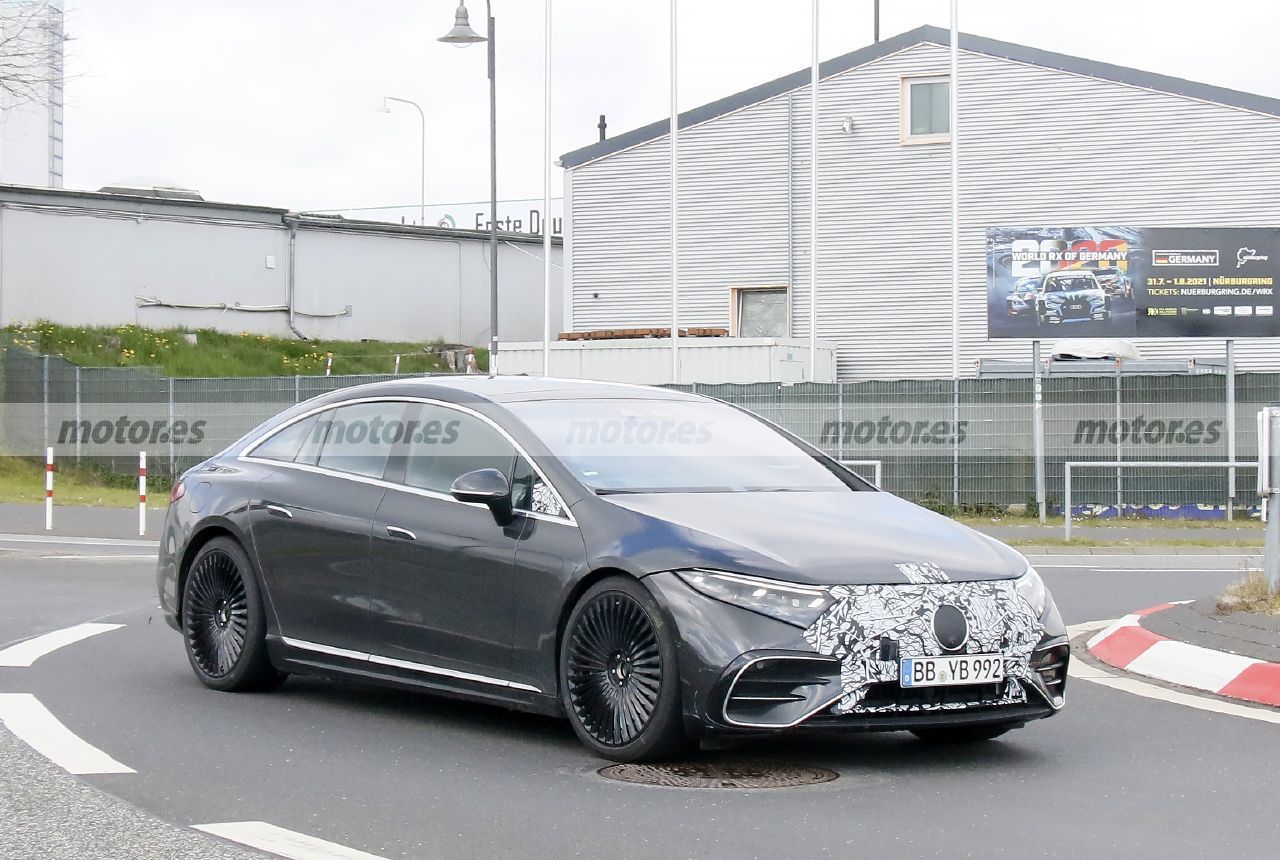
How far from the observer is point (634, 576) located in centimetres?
661

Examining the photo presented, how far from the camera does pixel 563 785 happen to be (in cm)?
633

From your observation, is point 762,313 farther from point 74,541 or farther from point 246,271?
point 74,541

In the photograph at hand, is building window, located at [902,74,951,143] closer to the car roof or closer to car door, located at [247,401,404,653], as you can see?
the car roof

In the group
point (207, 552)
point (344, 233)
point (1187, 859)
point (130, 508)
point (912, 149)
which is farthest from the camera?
point (344, 233)

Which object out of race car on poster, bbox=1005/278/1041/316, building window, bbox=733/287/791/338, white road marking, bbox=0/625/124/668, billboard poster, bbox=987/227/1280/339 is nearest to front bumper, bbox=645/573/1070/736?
white road marking, bbox=0/625/124/668

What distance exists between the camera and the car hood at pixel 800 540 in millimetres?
6477

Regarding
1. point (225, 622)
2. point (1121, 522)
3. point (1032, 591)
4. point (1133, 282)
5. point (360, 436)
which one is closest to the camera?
point (1032, 591)

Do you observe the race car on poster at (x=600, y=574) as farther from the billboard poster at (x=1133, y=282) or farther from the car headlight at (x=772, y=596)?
the billboard poster at (x=1133, y=282)

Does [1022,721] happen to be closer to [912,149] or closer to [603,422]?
[603,422]

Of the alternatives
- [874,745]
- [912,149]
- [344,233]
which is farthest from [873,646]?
[344,233]

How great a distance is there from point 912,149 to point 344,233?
1707cm

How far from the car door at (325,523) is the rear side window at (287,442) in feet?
0.03

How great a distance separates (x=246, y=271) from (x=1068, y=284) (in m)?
26.9

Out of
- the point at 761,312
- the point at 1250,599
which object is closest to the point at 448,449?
the point at 1250,599
